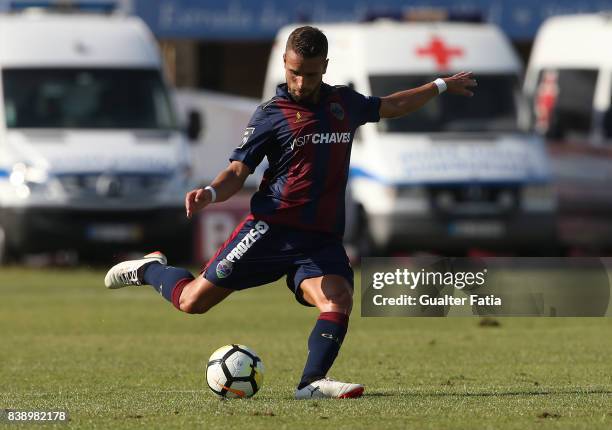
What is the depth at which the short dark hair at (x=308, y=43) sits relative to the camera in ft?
30.3

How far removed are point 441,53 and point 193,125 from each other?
3.30m

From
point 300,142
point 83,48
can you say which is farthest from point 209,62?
point 300,142

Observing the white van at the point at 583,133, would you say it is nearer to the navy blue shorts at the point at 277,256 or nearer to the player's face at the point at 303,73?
the navy blue shorts at the point at 277,256

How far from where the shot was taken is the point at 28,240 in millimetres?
20812

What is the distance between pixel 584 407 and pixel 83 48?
1402cm

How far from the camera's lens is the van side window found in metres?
22.2

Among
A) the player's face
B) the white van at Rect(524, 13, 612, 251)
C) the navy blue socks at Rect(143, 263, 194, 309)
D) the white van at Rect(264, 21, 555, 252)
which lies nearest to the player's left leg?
the navy blue socks at Rect(143, 263, 194, 309)

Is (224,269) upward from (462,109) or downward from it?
upward

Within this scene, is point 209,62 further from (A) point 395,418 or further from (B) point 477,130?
A: (A) point 395,418

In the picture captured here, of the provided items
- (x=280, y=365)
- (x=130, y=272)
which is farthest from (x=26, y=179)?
(x=130, y=272)

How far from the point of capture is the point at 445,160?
2105 cm

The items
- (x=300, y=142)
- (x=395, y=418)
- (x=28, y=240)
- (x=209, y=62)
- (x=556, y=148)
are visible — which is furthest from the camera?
(x=209, y=62)

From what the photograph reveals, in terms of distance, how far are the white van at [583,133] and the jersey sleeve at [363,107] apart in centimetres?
1202

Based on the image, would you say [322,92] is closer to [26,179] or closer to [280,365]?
[280,365]
